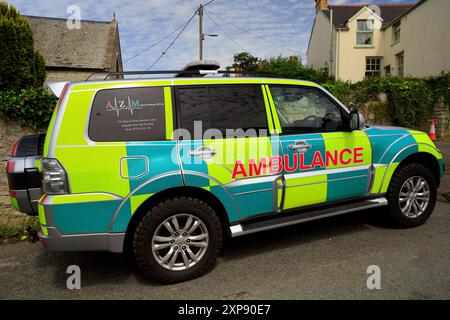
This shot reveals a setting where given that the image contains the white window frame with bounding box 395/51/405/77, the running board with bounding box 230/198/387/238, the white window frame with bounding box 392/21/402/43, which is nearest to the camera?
the running board with bounding box 230/198/387/238

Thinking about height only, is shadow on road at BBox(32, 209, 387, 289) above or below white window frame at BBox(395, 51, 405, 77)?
below

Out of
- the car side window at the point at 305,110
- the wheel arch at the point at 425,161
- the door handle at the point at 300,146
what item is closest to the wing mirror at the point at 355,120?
the car side window at the point at 305,110

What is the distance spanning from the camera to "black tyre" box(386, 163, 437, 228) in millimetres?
3916

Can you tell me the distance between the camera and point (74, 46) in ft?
75.3

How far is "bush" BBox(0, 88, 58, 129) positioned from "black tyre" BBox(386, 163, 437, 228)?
4.94 m

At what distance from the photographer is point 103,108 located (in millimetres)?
2760

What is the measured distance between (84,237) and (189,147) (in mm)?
1138

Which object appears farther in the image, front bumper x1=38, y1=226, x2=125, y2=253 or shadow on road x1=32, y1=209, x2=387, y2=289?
shadow on road x1=32, y1=209, x2=387, y2=289

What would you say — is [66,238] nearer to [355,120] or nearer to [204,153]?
[204,153]

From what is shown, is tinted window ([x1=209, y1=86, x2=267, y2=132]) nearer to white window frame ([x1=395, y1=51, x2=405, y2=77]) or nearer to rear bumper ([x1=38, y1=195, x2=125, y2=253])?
rear bumper ([x1=38, y1=195, x2=125, y2=253])

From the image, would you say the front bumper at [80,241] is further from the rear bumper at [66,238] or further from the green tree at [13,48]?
the green tree at [13,48]

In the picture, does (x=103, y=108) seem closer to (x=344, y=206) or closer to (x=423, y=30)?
(x=344, y=206)

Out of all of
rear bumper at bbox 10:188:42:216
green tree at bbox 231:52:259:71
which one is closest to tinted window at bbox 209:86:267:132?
rear bumper at bbox 10:188:42:216

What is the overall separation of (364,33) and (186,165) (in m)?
24.5
